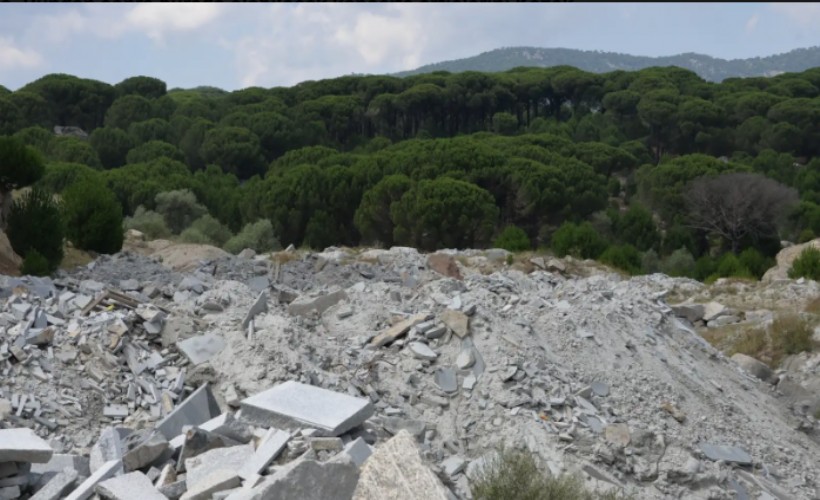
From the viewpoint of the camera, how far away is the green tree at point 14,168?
41.4ft

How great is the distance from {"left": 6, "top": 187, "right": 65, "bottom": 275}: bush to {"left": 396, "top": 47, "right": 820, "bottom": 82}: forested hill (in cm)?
15022

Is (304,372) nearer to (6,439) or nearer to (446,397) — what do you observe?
(446,397)

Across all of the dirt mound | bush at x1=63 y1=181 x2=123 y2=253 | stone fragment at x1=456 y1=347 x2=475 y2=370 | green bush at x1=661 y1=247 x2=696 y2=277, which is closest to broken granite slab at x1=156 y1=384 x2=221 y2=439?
stone fragment at x1=456 y1=347 x2=475 y2=370

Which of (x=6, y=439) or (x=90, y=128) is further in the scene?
(x=90, y=128)

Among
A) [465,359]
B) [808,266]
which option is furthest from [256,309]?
[808,266]

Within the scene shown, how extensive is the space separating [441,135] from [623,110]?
9960 millimetres

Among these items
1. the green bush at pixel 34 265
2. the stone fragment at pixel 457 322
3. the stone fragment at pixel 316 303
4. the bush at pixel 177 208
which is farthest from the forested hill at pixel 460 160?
the stone fragment at pixel 457 322

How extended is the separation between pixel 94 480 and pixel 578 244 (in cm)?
1731

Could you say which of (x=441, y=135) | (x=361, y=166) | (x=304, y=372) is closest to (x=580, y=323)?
(x=304, y=372)

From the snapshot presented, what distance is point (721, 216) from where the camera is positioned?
26531 millimetres

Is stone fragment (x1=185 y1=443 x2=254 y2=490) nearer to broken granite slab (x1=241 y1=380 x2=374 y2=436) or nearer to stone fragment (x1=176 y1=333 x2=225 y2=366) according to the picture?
broken granite slab (x1=241 y1=380 x2=374 y2=436)

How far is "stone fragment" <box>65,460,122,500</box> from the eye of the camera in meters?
4.29

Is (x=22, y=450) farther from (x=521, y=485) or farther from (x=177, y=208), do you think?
(x=177, y=208)

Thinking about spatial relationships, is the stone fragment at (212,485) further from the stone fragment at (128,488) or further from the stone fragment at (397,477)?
the stone fragment at (397,477)
